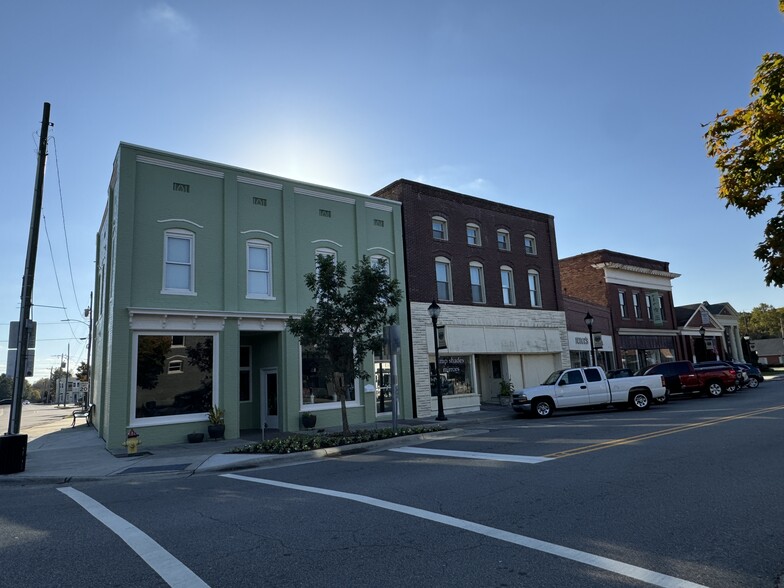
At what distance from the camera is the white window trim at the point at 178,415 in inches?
600

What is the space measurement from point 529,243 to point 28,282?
76.8 feet

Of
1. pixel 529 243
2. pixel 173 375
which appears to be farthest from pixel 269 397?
pixel 529 243

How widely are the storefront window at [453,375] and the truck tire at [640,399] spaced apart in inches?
265

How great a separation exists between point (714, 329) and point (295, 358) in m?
Result: 44.2

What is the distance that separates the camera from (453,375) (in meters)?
23.3

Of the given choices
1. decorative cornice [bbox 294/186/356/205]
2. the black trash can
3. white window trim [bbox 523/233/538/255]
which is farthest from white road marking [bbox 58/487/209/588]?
white window trim [bbox 523/233/538/255]

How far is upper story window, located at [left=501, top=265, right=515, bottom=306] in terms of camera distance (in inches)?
1056

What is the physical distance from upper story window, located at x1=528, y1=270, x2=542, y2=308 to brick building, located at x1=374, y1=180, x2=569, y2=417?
5 cm

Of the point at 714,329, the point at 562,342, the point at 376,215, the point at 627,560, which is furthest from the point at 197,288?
the point at 714,329

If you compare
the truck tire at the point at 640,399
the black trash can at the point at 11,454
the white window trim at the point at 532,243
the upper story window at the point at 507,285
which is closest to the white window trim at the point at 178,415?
the black trash can at the point at 11,454

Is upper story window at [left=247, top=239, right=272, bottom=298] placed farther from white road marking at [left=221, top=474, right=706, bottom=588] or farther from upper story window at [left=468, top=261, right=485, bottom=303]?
white road marking at [left=221, top=474, right=706, bottom=588]

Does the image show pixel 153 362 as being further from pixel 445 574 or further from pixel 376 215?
pixel 445 574

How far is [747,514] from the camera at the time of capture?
5.99 meters

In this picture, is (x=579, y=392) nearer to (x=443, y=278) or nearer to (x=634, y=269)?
(x=443, y=278)
